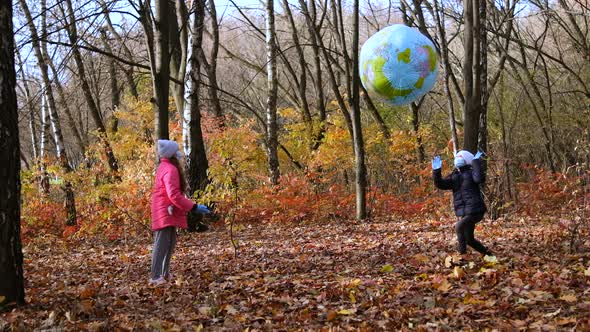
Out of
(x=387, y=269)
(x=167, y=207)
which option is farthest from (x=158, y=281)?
(x=387, y=269)

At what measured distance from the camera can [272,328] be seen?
457 cm

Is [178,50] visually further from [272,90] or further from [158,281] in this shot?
[158,281]

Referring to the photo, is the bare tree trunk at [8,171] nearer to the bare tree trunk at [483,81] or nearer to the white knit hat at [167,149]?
the white knit hat at [167,149]

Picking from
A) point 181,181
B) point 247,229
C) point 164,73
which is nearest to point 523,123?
point 247,229

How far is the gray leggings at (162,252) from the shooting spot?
22.2 ft

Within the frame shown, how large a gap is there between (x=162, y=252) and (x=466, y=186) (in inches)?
151

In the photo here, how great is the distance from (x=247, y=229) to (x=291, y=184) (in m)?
2.99

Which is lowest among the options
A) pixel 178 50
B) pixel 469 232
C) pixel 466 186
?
pixel 469 232

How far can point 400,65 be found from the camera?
9.43 metres

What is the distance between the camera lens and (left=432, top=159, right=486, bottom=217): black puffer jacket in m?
7.24

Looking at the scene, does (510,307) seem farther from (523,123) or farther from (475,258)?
(523,123)

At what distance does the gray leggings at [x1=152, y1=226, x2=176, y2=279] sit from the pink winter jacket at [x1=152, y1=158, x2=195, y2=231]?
97 millimetres

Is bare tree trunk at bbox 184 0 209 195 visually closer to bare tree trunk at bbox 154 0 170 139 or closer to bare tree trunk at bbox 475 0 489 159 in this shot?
bare tree trunk at bbox 154 0 170 139

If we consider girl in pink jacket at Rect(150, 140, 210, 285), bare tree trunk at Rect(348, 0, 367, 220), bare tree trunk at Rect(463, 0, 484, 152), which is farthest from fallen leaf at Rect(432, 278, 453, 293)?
bare tree trunk at Rect(348, 0, 367, 220)
